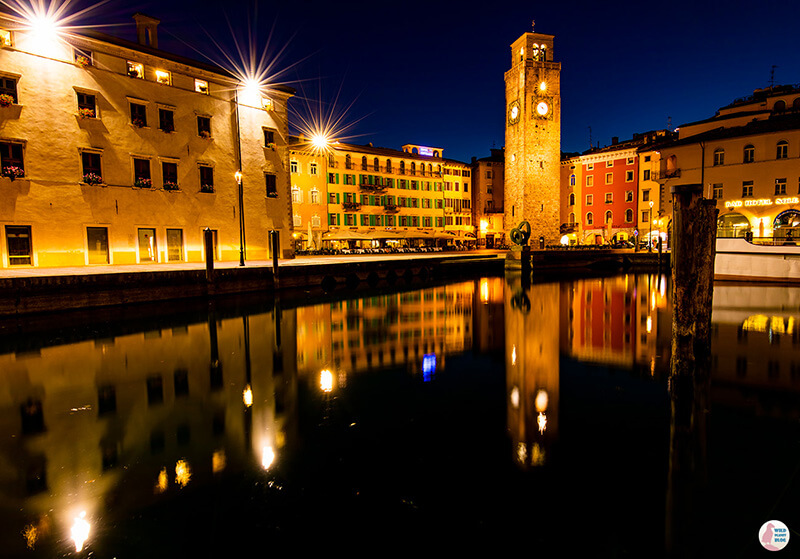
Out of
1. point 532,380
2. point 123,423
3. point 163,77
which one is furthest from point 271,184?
point 532,380

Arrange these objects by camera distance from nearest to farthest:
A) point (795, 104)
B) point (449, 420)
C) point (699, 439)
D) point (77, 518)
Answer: point (77, 518) < point (699, 439) < point (449, 420) < point (795, 104)

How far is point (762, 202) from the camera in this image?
1373 inches

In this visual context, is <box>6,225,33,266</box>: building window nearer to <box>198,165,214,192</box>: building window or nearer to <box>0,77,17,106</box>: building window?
<box>0,77,17,106</box>: building window

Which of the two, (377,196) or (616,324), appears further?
(377,196)

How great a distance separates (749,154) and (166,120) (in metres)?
44.3

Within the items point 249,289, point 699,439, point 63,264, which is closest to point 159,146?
point 63,264

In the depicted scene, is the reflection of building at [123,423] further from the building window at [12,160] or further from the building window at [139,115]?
the building window at [139,115]

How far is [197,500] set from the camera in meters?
4.68

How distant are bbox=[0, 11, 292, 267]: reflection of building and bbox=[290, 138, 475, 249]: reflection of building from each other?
47.1 feet

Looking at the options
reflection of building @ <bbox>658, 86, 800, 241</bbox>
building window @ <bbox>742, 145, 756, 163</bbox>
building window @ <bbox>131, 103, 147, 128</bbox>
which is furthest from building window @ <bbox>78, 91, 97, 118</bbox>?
building window @ <bbox>742, 145, 756, 163</bbox>

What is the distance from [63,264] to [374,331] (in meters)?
18.5

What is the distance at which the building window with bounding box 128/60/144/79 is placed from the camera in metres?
24.4

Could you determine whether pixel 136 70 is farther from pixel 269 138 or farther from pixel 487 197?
pixel 487 197

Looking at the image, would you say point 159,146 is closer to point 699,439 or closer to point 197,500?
point 197,500
